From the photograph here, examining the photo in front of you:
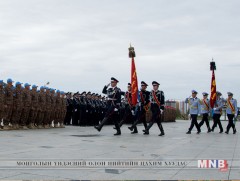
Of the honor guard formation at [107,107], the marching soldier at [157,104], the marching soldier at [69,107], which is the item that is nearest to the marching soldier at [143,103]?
the honor guard formation at [107,107]

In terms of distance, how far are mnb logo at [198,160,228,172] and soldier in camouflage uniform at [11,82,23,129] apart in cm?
1016

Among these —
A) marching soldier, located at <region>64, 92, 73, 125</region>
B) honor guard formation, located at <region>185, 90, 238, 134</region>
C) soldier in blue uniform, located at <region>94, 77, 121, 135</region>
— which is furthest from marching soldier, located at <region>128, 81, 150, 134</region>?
marching soldier, located at <region>64, 92, 73, 125</region>

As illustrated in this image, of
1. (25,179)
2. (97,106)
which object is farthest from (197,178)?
(97,106)

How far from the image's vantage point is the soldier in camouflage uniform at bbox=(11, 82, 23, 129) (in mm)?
15562

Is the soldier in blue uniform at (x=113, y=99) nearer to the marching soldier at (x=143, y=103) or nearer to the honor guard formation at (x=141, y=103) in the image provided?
the honor guard formation at (x=141, y=103)

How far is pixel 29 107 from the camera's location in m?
16.4

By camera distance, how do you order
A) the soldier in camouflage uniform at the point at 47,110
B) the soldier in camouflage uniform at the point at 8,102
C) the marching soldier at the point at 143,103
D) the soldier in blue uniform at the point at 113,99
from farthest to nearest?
the soldier in camouflage uniform at the point at 47,110
the marching soldier at the point at 143,103
the soldier in camouflage uniform at the point at 8,102
the soldier in blue uniform at the point at 113,99

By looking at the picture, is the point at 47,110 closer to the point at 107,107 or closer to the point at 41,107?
A: the point at 41,107

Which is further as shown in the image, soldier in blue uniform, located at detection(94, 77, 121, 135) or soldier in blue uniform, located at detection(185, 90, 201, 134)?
soldier in blue uniform, located at detection(185, 90, 201, 134)

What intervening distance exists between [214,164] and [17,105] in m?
10.5

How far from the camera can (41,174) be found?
5547 millimetres

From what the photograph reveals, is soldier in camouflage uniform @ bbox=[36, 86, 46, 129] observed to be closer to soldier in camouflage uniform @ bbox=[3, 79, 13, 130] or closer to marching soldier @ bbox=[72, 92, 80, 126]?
soldier in camouflage uniform @ bbox=[3, 79, 13, 130]

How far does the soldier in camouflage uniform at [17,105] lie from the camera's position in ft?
51.1

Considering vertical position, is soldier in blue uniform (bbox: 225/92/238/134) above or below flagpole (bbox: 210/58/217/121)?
below
